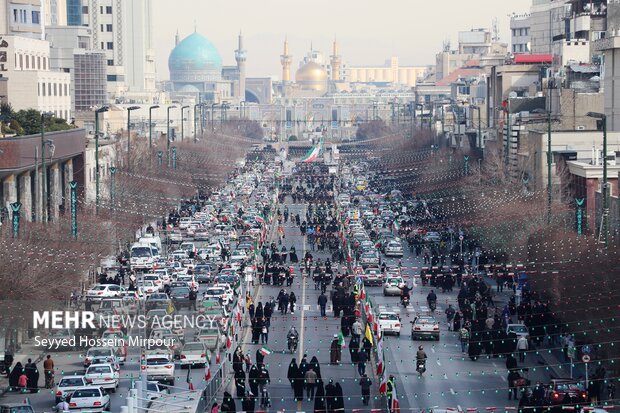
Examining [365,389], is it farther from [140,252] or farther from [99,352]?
[140,252]

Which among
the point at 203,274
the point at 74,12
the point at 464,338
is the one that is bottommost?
the point at 203,274

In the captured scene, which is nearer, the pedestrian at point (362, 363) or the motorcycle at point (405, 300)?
the pedestrian at point (362, 363)

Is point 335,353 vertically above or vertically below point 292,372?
below

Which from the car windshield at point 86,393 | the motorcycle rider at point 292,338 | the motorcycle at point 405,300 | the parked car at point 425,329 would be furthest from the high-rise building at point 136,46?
the car windshield at point 86,393

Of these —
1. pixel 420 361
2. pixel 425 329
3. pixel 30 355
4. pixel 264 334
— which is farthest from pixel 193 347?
pixel 425 329

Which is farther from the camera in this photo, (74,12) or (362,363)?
(74,12)

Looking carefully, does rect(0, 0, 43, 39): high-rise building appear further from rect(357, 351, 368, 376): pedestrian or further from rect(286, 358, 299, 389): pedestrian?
rect(286, 358, 299, 389): pedestrian

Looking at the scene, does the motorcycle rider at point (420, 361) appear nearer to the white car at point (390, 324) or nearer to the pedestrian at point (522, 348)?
the pedestrian at point (522, 348)

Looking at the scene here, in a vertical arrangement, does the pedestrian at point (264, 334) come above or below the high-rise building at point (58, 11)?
below
